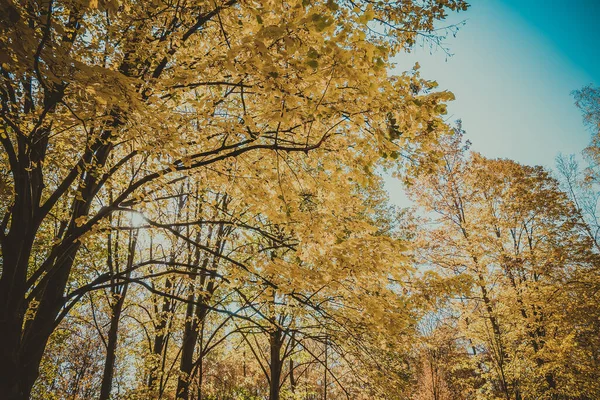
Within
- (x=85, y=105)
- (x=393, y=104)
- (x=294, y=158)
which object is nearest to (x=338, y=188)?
(x=294, y=158)

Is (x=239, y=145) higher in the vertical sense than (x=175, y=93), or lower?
lower

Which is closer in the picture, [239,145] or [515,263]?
[239,145]

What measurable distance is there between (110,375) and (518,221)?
46.2ft

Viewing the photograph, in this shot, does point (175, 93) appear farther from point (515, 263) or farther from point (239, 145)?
point (515, 263)

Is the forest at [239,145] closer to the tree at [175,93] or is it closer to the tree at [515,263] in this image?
the tree at [175,93]

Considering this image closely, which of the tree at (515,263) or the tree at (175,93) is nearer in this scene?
the tree at (175,93)

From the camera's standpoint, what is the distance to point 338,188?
133 inches

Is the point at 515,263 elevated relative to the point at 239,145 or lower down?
elevated

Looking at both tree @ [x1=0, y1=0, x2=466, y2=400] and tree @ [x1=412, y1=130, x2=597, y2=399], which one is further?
tree @ [x1=412, y1=130, x2=597, y2=399]

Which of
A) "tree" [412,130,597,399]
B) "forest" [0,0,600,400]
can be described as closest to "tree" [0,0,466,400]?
"forest" [0,0,600,400]

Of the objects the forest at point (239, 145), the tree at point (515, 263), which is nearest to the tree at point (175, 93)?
the forest at point (239, 145)

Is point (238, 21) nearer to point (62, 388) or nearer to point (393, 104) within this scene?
point (393, 104)

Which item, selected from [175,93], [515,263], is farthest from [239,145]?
[515,263]

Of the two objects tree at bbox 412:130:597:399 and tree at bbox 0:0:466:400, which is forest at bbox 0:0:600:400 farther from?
tree at bbox 412:130:597:399
